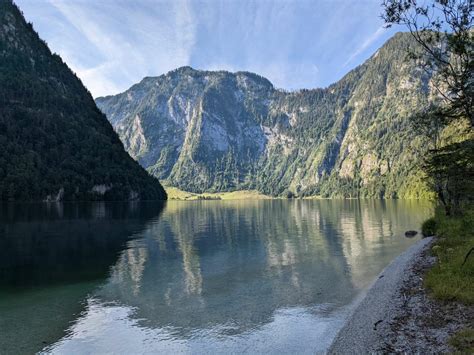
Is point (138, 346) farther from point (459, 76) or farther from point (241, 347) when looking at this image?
point (459, 76)

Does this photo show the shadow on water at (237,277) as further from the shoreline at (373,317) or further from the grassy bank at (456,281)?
the grassy bank at (456,281)

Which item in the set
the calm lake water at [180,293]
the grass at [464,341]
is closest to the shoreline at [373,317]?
the calm lake water at [180,293]

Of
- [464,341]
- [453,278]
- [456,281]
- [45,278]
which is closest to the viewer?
[464,341]

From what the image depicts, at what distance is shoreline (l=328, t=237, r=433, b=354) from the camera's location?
21.3 metres

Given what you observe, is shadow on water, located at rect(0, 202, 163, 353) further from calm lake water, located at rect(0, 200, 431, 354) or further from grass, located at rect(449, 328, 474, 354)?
grass, located at rect(449, 328, 474, 354)

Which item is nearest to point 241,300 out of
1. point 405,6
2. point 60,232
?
point 405,6

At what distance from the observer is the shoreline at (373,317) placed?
69.8 ft

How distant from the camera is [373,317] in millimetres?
26172

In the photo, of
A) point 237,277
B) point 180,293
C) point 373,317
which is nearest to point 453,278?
point 373,317

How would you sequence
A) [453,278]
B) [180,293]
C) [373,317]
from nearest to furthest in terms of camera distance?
[373,317], [453,278], [180,293]

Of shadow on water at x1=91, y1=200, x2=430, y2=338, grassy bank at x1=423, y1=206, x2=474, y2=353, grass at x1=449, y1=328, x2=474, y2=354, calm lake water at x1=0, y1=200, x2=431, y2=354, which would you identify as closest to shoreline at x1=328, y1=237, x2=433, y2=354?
calm lake water at x1=0, y1=200, x2=431, y2=354

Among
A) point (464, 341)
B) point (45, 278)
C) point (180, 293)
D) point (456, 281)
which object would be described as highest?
point (456, 281)

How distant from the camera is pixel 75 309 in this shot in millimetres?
31781

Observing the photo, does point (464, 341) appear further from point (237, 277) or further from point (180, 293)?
point (237, 277)
